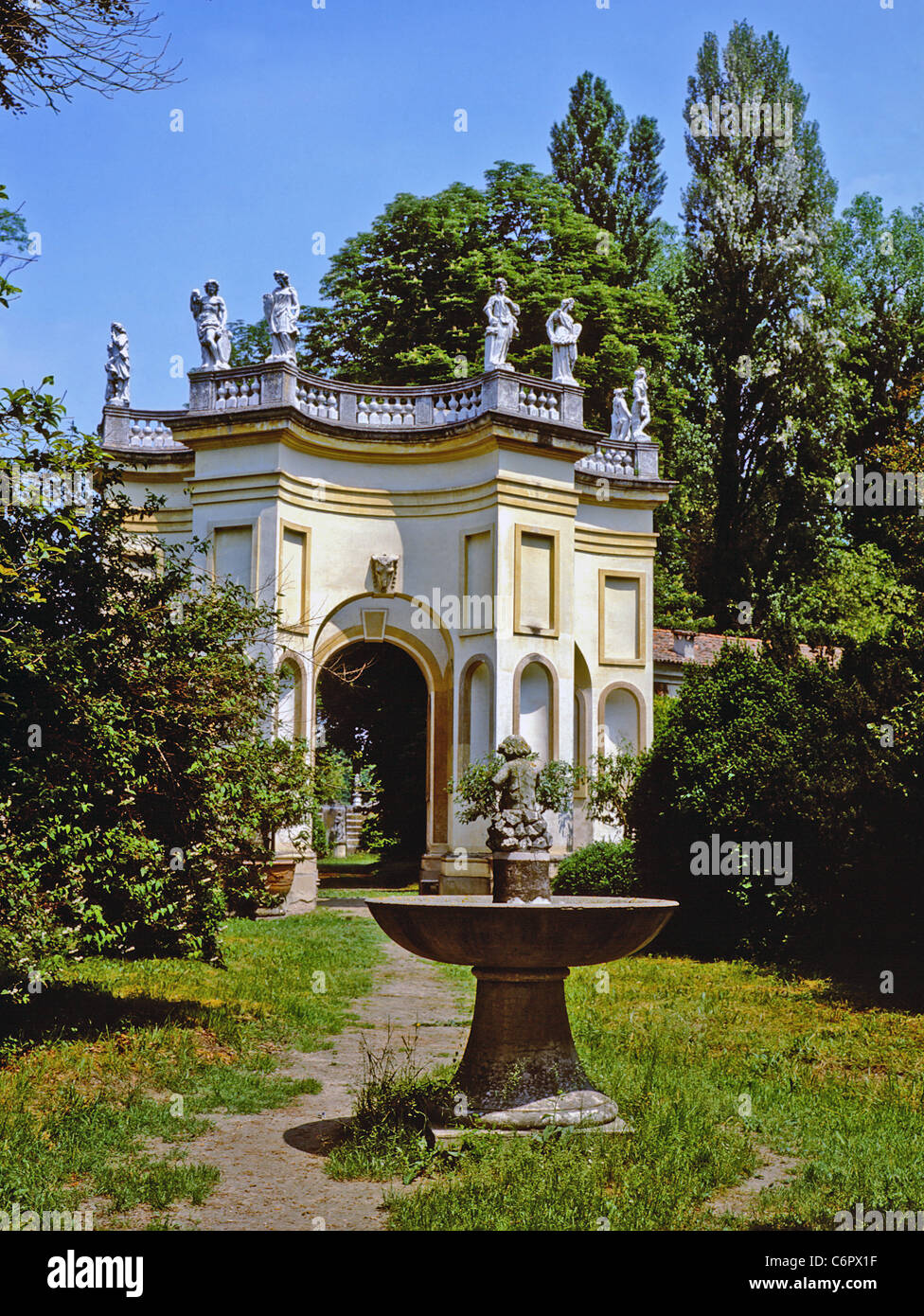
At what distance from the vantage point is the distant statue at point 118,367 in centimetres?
2506

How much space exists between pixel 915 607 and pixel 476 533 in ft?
33.5

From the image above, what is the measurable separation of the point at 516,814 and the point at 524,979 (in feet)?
4.25

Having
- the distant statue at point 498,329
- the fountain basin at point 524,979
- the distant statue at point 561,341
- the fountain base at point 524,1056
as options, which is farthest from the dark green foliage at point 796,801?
the distant statue at point 561,341

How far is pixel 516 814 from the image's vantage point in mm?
8266

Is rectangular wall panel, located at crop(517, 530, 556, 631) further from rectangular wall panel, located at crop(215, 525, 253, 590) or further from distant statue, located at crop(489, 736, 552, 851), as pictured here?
distant statue, located at crop(489, 736, 552, 851)

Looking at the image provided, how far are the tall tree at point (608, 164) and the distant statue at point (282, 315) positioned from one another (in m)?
17.6

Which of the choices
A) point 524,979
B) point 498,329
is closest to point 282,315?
point 498,329

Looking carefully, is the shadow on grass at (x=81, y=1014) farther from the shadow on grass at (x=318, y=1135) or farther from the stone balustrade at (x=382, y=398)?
the stone balustrade at (x=382, y=398)

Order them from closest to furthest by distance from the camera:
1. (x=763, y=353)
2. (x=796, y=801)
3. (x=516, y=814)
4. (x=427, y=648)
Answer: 1. (x=516, y=814)
2. (x=796, y=801)
3. (x=427, y=648)
4. (x=763, y=353)

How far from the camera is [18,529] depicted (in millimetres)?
8922

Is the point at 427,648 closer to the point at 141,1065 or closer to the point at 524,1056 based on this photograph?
the point at 141,1065

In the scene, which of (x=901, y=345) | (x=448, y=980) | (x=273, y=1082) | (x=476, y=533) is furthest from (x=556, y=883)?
(x=901, y=345)

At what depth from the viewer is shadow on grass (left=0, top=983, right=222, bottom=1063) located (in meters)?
9.20
